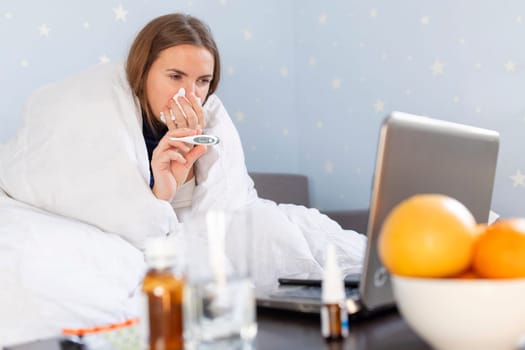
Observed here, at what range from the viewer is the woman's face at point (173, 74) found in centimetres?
171

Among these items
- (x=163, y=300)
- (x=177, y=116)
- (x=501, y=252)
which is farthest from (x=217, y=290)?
(x=177, y=116)

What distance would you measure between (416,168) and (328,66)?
1791 millimetres

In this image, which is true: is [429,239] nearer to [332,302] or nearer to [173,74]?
[332,302]

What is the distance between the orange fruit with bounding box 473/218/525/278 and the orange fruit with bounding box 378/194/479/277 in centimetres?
1

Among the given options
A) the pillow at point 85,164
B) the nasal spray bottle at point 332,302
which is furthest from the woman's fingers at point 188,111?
the nasal spray bottle at point 332,302

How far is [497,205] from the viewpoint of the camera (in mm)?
2021

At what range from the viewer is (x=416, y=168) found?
29.6 inches

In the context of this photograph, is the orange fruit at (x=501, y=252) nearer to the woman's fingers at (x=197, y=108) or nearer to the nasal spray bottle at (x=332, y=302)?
the nasal spray bottle at (x=332, y=302)

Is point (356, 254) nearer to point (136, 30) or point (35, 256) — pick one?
point (35, 256)

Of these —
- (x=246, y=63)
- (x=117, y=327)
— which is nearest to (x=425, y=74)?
(x=246, y=63)

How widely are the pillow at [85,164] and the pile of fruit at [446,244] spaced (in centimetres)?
88

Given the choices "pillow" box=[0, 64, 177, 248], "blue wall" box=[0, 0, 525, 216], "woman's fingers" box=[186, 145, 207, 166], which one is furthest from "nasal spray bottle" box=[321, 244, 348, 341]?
"blue wall" box=[0, 0, 525, 216]

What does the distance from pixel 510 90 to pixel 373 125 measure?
0.51 meters

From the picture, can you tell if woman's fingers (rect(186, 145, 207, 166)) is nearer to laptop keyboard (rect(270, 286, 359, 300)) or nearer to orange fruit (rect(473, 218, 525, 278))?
laptop keyboard (rect(270, 286, 359, 300))
